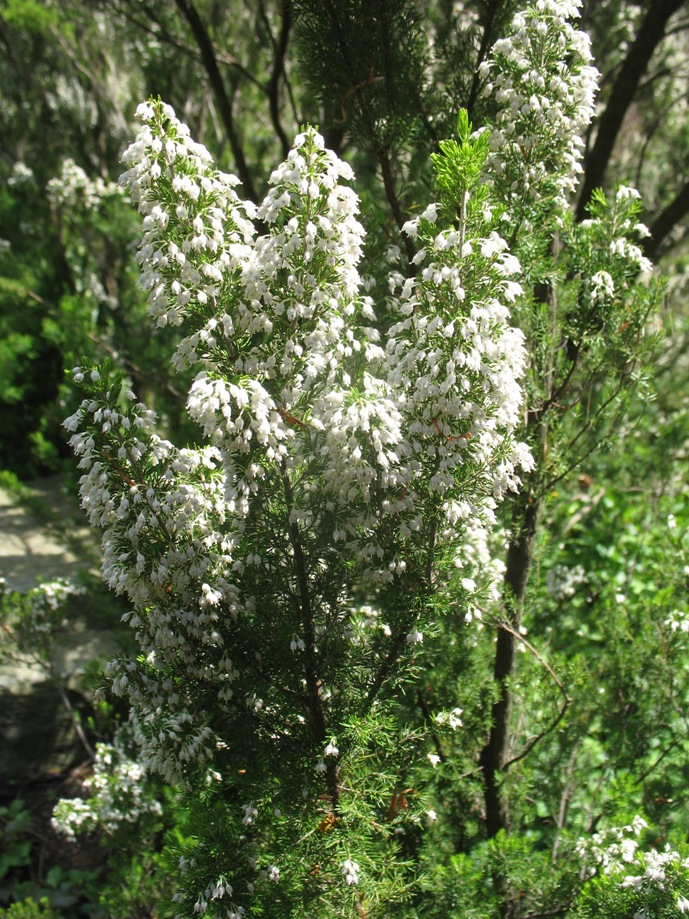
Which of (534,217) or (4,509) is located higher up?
(534,217)

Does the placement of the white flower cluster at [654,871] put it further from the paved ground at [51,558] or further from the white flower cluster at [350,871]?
the paved ground at [51,558]

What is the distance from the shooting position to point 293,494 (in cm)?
235

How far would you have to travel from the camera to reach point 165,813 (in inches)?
169

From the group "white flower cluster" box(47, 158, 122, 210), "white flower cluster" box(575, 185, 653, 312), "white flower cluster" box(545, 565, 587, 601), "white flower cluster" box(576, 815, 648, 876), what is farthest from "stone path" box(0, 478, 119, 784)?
"white flower cluster" box(575, 185, 653, 312)

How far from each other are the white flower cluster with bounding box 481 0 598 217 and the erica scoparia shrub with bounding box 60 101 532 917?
380 mm

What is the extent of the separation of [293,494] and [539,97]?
5.28ft

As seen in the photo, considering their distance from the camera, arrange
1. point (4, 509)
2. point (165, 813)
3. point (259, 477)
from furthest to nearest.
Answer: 1. point (4, 509)
2. point (165, 813)
3. point (259, 477)

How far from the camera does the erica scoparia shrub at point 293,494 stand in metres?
1.99

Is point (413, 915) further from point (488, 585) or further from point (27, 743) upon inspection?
point (27, 743)

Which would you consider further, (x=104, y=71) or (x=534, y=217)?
(x=104, y=71)

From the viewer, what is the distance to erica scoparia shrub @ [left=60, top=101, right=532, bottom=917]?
1.99 meters

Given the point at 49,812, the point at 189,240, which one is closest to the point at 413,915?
Result: the point at 189,240

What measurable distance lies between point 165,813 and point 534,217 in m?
3.89

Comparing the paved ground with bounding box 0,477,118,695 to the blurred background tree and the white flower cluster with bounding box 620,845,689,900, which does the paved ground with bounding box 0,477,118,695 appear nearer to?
the blurred background tree
